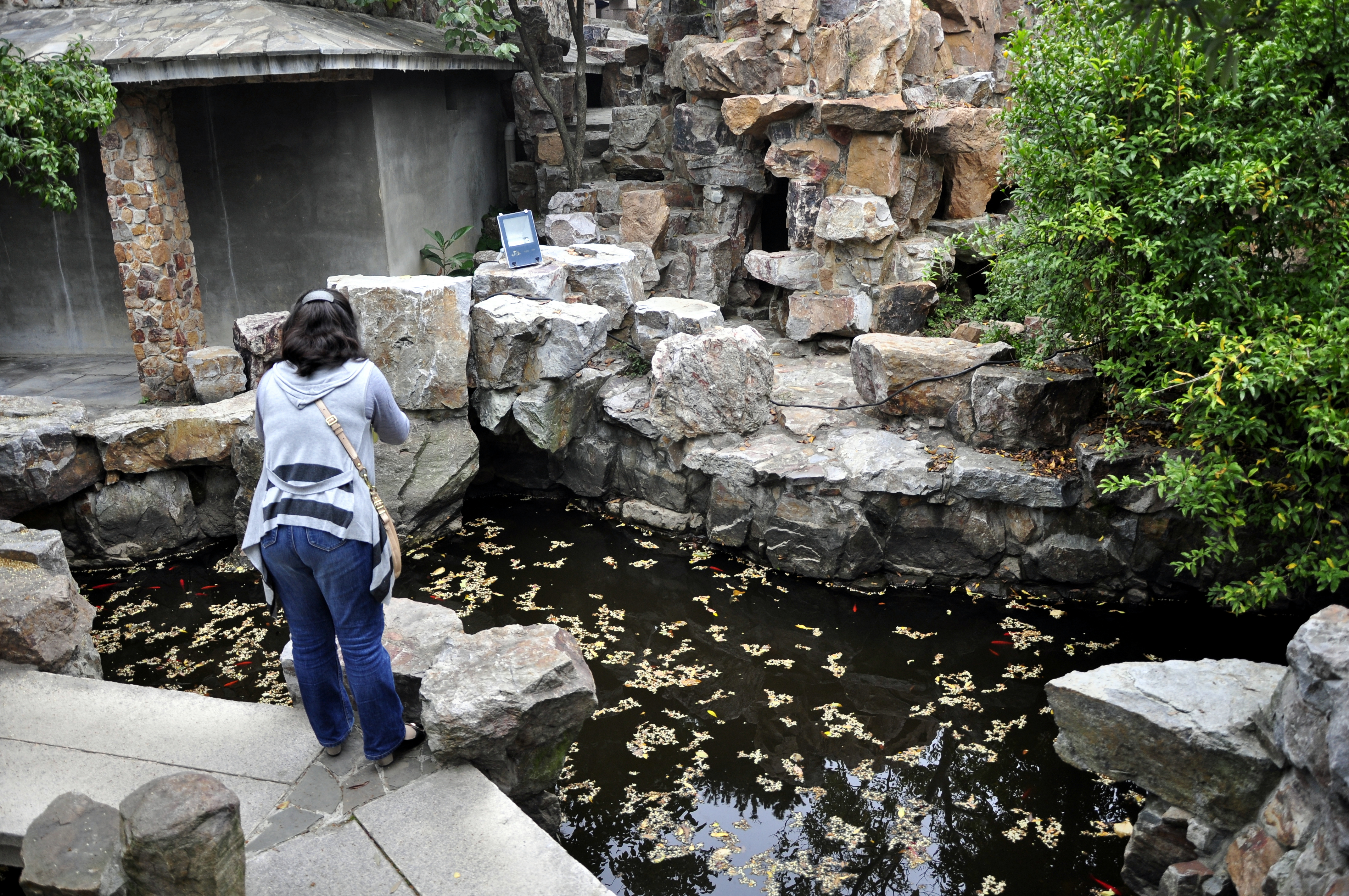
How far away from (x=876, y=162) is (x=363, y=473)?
737cm

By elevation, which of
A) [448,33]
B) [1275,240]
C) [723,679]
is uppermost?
[448,33]

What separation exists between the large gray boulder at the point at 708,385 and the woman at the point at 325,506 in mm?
3816

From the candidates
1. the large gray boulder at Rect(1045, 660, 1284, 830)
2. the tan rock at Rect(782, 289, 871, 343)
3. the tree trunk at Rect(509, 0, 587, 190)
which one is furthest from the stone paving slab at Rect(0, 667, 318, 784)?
the tree trunk at Rect(509, 0, 587, 190)

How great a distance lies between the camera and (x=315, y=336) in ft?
12.2

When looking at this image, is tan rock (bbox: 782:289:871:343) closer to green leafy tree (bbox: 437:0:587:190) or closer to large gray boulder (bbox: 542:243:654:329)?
large gray boulder (bbox: 542:243:654:329)

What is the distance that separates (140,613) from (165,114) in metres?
4.24

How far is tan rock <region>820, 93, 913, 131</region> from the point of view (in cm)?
951

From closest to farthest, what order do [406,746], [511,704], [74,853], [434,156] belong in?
[74,853], [511,704], [406,746], [434,156]

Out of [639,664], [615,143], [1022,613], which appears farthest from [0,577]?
[615,143]

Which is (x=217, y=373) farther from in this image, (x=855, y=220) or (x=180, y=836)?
(x=855, y=220)

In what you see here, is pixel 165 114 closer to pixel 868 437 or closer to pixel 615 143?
pixel 615 143

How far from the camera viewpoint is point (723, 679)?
614 centimetres

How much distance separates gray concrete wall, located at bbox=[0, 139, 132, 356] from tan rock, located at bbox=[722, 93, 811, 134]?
6368mm

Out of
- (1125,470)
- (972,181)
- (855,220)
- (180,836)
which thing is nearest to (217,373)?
(180,836)
